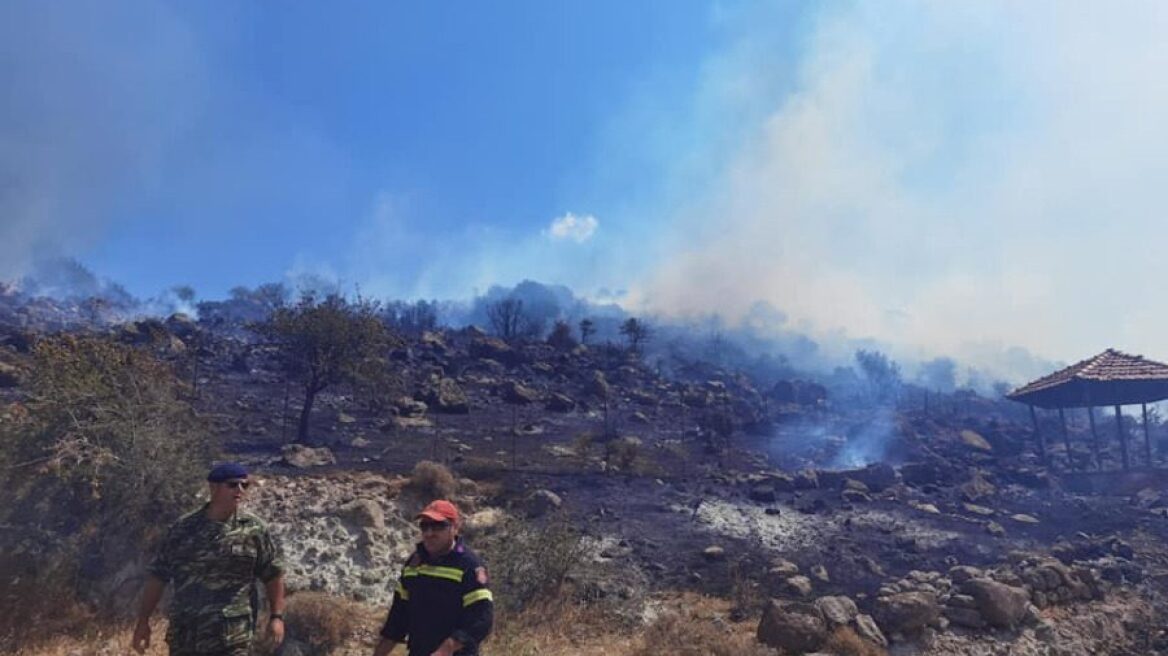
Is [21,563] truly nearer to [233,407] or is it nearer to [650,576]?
[650,576]

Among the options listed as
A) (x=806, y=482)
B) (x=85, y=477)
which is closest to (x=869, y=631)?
(x=85, y=477)

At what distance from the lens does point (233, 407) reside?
21453 mm

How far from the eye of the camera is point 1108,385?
23.9 meters

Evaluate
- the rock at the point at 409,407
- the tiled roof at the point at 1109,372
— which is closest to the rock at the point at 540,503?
the rock at the point at 409,407

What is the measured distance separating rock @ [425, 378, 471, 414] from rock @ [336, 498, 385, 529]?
48.0ft

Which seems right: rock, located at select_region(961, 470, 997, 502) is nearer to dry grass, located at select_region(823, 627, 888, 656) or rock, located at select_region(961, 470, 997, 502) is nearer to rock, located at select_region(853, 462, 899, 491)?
rock, located at select_region(853, 462, 899, 491)

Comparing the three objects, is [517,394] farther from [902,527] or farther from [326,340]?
[902,527]

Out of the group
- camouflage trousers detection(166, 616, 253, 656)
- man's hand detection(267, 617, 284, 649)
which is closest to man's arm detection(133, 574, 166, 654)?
camouflage trousers detection(166, 616, 253, 656)

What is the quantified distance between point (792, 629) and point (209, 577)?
22.0 feet

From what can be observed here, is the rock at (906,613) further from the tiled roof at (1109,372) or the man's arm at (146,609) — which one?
the tiled roof at (1109,372)

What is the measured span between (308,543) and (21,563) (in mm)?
3577

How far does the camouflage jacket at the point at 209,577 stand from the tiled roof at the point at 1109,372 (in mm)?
27954

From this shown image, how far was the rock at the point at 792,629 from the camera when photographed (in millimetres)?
7840

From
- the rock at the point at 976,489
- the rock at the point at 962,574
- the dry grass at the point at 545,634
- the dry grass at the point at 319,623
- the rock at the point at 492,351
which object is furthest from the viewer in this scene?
the rock at the point at 492,351
